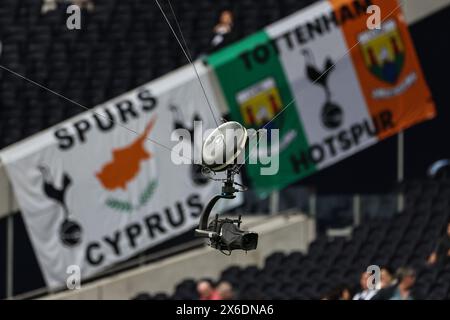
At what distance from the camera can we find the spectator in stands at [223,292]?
17.8 metres

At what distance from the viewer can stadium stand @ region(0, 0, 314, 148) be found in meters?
20.4

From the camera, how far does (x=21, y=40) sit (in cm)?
2102

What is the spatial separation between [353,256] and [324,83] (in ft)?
8.87

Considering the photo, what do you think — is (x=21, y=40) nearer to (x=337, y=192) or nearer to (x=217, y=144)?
(x=337, y=192)

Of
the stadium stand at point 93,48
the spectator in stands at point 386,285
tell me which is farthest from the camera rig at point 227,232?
the stadium stand at point 93,48

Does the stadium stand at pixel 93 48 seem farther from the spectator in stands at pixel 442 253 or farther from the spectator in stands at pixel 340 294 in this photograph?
the spectator in stands at pixel 340 294

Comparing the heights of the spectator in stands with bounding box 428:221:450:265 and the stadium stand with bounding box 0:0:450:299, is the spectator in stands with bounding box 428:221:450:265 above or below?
below

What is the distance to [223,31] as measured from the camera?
2103cm

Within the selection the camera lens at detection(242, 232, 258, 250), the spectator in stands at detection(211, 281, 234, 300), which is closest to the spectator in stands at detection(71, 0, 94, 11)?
the spectator in stands at detection(211, 281, 234, 300)

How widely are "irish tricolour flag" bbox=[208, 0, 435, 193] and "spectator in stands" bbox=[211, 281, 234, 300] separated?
2.48 metres

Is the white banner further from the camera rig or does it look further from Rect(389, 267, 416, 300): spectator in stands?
the camera rig

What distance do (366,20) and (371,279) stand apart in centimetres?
471

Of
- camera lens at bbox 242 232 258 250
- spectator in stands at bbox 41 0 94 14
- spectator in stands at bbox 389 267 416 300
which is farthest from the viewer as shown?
spectator in stands at bbox 41 0 94 14
